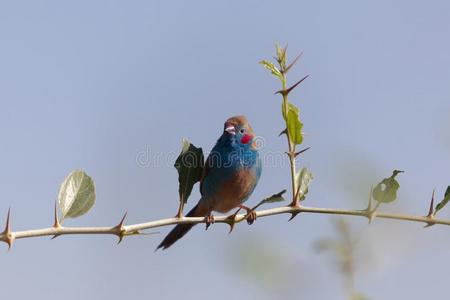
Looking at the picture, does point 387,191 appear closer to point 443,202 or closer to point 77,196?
point 443,202

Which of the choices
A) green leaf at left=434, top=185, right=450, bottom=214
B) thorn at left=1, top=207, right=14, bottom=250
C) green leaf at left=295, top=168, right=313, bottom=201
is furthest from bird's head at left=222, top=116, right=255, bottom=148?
thorn at left=1, top=207, right=14, bottom=250

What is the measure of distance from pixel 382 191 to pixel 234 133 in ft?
15.3

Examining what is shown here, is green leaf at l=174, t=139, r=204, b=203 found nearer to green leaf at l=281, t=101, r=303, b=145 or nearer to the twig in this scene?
green leaf at l=281, t=101, r=303, b=145

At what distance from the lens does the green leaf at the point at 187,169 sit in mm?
2842

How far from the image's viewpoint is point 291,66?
2.44m

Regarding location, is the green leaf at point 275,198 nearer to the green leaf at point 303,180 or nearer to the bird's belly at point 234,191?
the green leaf at point 303,180

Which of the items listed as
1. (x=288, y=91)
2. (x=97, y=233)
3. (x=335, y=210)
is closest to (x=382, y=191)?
(x=288, y=91)

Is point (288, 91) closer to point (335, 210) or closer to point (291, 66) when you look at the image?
point (291, 66)

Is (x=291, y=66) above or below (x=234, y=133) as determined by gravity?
above

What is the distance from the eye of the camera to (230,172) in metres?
6.48

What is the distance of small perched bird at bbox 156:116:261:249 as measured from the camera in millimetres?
6348

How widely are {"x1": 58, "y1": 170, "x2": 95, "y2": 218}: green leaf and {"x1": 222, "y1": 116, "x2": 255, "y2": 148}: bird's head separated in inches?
184

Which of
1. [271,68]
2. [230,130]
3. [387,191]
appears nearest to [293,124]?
[271,68]

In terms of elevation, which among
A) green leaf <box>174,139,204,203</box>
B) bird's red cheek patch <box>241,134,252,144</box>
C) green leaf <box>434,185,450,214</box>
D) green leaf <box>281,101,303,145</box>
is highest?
green leaf <box>281,101,303,145</box>
